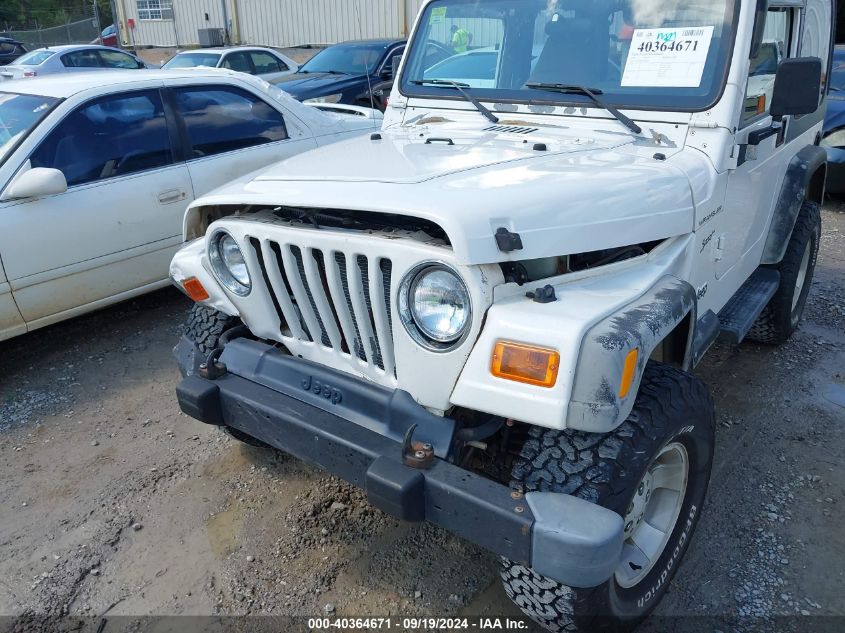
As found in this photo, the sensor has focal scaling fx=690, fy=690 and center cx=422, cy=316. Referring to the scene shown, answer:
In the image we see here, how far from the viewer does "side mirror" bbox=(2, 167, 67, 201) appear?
394 centimetres

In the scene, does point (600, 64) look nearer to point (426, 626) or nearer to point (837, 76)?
point (426, 626)

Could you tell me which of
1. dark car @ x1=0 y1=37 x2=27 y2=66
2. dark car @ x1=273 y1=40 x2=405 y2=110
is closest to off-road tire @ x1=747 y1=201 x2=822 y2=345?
dark car @ x1=273 y1=40 x2=405 y2=110

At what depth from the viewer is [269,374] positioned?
2475 mm

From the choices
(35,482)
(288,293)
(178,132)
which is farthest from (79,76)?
(288,293)

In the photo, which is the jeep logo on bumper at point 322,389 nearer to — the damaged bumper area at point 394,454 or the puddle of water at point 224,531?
the damaged bumper area at point 394,454

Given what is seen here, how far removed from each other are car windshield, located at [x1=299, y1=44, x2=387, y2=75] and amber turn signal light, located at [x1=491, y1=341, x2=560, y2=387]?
28.3 feet

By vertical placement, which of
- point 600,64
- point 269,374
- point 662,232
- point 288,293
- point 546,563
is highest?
point 600,64

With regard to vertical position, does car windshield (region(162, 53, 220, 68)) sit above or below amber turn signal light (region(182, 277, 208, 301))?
above

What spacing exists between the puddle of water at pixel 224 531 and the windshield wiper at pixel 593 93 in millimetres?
2312

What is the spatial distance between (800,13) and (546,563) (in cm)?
317

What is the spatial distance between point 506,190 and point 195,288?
1325 millimetres

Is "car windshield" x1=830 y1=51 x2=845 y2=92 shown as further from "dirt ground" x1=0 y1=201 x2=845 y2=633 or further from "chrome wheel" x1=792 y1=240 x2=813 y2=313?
"dirt ground" x1=0 y1=201 x2=845 y2=633

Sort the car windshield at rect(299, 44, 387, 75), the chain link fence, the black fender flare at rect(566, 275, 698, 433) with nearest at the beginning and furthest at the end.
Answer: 1. the black fender flare at rect(566, 275, 698, 433)
2. the car windshield at rect(299, 44, 387, 75)
3. the chain link fence

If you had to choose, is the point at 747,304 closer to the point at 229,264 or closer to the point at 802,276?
the point at 802,276
